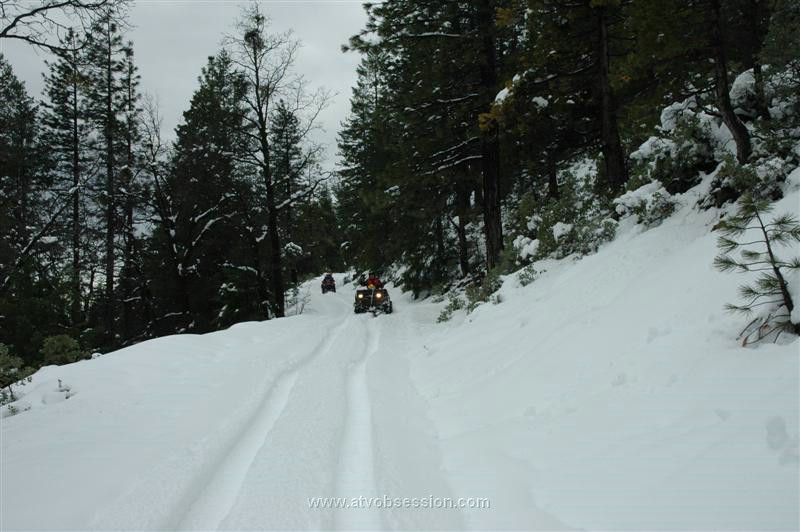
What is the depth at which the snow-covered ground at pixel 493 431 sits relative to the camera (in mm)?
2590

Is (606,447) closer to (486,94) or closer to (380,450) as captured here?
(380,450)

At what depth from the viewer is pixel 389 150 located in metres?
16.0

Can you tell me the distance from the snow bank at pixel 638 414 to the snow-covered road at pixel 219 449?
0.60 metres

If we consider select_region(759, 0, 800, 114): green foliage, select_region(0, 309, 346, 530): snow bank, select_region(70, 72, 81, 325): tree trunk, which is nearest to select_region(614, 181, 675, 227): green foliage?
select_region(759, 0, 800, 114): green foliage

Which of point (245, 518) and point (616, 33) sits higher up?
point (616, 33)

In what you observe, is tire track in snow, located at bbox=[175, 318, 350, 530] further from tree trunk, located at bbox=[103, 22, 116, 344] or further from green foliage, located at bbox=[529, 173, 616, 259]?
tree trunk, located at bbox=[103, 22, 116, 344]

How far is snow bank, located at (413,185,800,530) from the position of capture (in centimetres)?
237

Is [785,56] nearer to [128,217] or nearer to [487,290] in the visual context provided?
[487,290]

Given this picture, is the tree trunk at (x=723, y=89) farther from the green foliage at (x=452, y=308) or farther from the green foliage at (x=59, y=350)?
the green foliage at (x=59, y=350)

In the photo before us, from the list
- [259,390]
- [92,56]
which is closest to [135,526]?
[259,390]

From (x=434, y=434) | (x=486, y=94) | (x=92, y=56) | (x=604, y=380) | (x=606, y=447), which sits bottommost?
(x=434, y=434)

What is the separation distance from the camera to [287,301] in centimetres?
2233

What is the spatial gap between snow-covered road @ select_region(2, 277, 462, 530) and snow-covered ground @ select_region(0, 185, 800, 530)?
22 mm

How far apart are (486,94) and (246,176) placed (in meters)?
12.3
